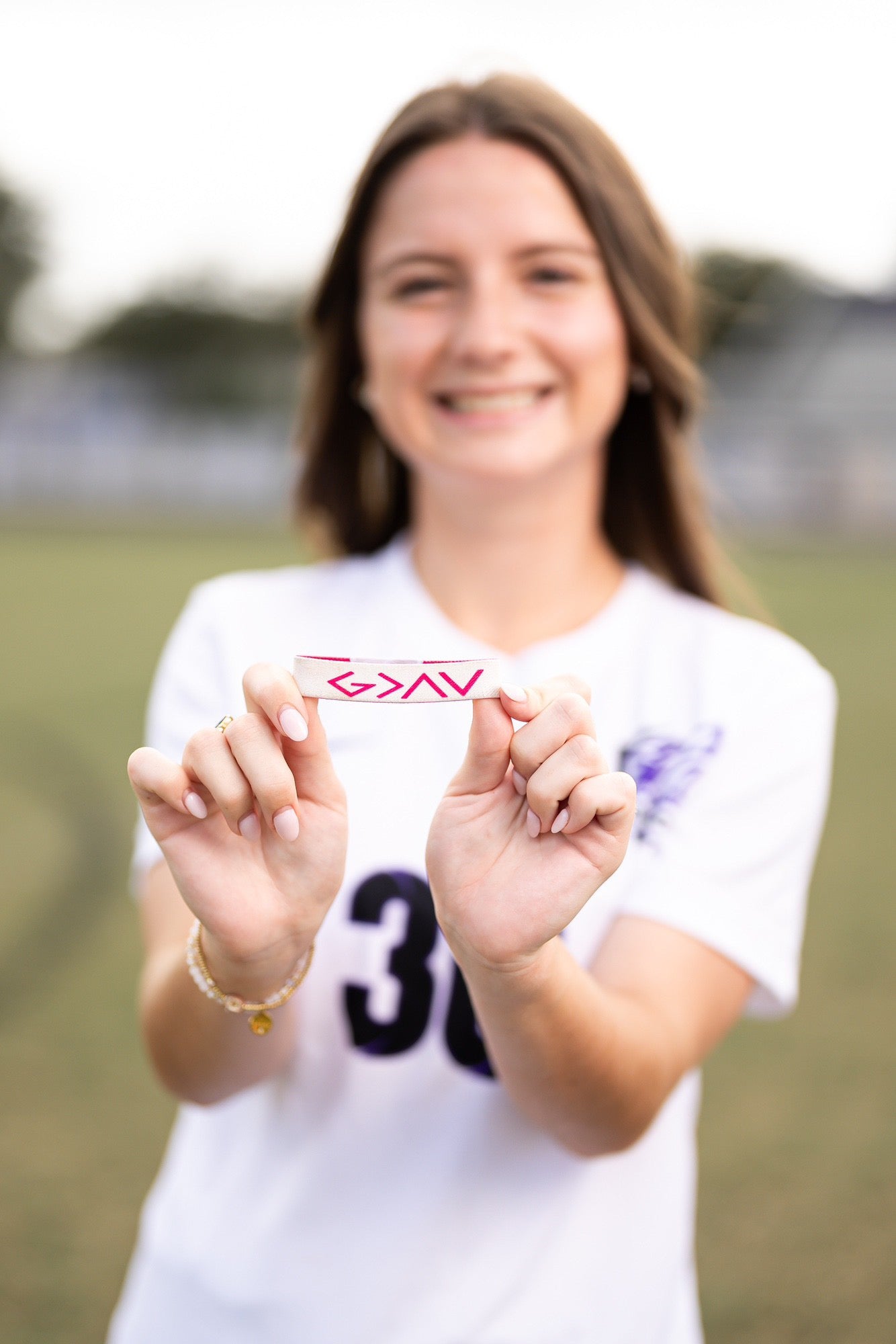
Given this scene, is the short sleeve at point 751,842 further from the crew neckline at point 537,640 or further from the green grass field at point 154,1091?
the green grass field at point 154,1091

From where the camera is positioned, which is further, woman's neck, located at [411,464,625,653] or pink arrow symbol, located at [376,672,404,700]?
woman's neck, located at [411,464,625,653]

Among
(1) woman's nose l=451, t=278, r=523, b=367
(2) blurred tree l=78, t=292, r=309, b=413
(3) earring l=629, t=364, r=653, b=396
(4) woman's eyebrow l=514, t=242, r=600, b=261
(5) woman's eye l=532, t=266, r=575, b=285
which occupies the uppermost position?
(4) woman's eyebrow l=514, t=242, r=600, b=261

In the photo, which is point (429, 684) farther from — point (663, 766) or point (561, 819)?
point (663, 766)

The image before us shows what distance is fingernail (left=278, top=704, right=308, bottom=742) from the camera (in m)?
1.25

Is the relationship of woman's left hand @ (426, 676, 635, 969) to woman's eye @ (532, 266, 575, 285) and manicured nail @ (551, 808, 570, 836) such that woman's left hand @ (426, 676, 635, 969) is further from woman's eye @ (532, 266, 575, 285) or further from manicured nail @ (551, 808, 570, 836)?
woman's eye @ (532, 266, 575, 285)

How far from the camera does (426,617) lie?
2029 millimetres

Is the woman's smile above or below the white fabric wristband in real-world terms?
above

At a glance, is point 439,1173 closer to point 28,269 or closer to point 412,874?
point 412,874

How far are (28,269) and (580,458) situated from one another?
49.5 meters

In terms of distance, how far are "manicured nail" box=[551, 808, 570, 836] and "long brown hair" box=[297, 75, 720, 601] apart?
3.37ft

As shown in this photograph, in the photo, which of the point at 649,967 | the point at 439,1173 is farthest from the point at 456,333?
the point at 439,1173

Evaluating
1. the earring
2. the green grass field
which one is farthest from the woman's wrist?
the green grass field

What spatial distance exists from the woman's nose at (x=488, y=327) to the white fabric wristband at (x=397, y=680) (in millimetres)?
741

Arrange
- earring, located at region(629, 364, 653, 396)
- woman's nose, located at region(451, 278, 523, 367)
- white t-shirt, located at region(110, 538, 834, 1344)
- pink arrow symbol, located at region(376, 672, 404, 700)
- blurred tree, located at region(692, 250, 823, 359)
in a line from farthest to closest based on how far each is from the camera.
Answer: blurred tree, located at region(692, 250, 823, 359) < earring, located at region(629, 364, 653, 396) < woman's nose, located at region(451, 278, 523, 367) < white t-shirt, located at region(110, 538, 834, 1344) < pink arrow symbol, located at region(376, 672, 404, 700)
